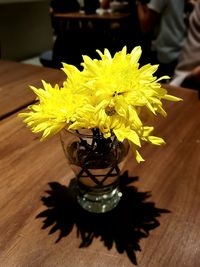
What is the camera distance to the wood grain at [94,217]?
465mm

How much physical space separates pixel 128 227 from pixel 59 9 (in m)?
3.78

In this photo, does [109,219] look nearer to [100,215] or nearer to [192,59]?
[100,215]

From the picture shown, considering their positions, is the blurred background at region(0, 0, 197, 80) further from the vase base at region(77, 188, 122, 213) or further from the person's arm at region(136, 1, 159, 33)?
the vase base at region(77, 188, 122, 213)

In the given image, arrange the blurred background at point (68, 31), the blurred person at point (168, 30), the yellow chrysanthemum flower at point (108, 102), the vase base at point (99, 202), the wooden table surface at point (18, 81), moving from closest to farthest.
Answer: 1. the yellow chrysanthemum flower at point (108, 102)
2. the vase base at point (99, 202)
3. the wooden table surface at point (18, 81)
4. the blurred background at point (68, 31)
5. the blurred person at point (168, 30)

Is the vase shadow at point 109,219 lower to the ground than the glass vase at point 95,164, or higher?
lower

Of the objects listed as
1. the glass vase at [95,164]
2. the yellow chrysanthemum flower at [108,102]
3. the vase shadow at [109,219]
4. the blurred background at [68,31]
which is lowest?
the blurred background at [68,31]

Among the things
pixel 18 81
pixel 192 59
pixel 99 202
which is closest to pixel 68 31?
pixel 18 81

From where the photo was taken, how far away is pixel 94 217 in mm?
539

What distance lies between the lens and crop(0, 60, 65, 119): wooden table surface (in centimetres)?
98

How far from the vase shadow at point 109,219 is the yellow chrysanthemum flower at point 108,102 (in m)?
0.15

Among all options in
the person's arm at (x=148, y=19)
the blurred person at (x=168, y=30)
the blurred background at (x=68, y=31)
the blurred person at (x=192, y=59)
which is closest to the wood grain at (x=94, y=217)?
the blurred background at (x=68, y=31)

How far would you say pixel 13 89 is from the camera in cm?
111

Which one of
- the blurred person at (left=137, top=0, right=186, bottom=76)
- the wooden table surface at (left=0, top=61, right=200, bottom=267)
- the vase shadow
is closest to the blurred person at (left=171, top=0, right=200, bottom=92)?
the blurred person at (left=137, top=0, right=186, bottom=76)

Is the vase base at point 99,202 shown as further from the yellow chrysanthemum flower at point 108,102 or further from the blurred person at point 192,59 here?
the blurred person at point 192,59
